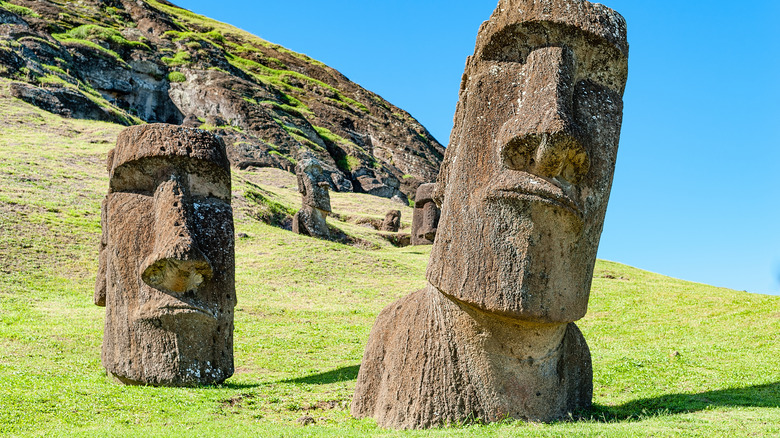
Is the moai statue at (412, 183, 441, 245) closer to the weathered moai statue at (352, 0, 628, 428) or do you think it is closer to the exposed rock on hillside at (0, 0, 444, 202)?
the exposed rock on hillside at (0, 0, 444, 202)

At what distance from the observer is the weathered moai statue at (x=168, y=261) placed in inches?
381

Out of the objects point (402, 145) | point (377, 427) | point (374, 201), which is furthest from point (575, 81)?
point (402, 145)

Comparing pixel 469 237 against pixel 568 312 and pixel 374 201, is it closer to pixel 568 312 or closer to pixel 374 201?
pixel 568 312

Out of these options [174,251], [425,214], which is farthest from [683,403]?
[425,214]

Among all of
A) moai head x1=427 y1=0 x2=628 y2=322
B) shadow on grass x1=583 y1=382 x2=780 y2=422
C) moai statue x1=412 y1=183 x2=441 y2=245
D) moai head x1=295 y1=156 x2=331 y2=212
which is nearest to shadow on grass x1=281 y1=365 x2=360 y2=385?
shadow on grass x1=583 y1=382 x2=780 y2=422

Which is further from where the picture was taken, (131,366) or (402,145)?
(402,145)

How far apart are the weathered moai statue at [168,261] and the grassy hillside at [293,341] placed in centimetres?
50

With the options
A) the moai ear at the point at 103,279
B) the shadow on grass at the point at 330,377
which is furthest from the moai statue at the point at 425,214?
the moai ear at the point at 103,279

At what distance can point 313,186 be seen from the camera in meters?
32.4

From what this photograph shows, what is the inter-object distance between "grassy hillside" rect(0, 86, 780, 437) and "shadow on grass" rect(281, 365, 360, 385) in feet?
0.13

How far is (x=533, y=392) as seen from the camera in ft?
23.0

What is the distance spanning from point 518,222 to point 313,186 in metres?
26.1

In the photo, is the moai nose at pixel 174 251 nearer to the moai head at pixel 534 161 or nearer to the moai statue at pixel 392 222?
the moai head at pixel 534 161

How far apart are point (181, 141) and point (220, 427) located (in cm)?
413
